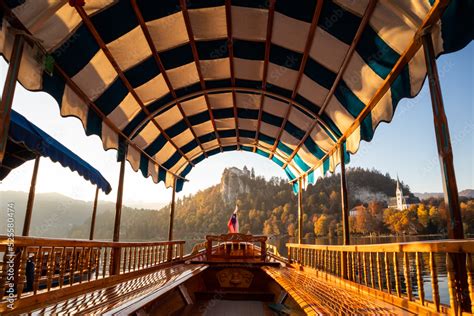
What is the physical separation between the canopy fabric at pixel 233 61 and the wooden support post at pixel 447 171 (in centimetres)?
21

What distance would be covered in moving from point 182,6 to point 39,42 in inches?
87.3

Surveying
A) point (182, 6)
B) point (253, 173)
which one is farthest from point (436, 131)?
point (253, 173)

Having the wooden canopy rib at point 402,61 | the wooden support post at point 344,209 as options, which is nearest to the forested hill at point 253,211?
the wooden support post at point 344,209

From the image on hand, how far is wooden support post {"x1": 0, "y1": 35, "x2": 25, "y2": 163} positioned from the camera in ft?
10.3

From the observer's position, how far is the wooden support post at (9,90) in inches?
124

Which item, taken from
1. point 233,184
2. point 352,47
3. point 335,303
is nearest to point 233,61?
point 352,47

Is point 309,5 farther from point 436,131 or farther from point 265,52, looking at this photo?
point 436,131

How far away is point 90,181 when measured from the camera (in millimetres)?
8289

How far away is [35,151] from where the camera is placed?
6.30 meters

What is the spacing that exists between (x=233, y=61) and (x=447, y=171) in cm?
480

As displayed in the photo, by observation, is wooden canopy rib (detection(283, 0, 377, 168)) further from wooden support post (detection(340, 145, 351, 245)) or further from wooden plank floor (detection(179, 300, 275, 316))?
wooden plank floor (detection(179, 300, 275, 316))

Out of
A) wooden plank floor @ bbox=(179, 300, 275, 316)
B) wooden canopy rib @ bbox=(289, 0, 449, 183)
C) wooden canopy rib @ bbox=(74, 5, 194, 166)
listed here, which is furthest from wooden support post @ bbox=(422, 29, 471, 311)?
wooden canopy rib @ bbox=(74, 5, 194, 166)

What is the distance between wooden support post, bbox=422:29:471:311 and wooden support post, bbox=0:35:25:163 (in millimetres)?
4600

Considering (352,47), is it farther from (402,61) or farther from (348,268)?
(348,268)
